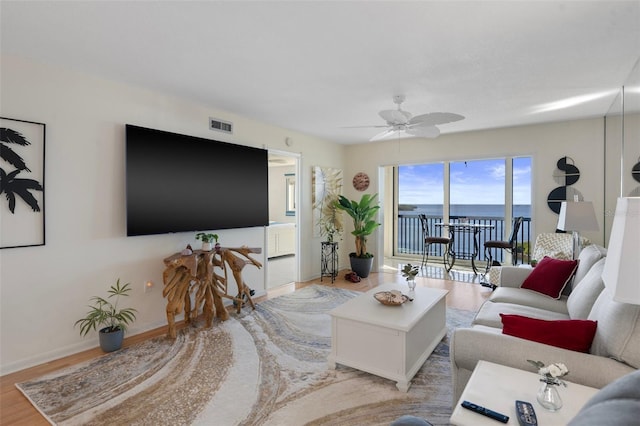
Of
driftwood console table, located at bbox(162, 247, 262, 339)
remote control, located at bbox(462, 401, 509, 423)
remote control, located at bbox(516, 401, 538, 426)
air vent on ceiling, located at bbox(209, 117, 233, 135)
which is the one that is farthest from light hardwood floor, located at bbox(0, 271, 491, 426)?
remote control, located at bbox(516, 401, 538, 426)

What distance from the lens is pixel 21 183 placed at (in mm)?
2559

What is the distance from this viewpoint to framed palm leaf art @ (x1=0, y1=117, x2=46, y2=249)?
2.49m

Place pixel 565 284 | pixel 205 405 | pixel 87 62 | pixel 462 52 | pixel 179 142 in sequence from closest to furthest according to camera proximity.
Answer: pixel 205 405
pixel 462 52
pixel 87 62
pixel 565 284
pixel 179 142

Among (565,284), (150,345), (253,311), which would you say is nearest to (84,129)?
(150,345)

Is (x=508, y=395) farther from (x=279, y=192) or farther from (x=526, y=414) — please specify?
(x=279, y=192)

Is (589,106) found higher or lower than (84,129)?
higher

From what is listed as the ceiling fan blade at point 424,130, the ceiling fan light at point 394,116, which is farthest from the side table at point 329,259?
the ceiling fan light at point 394,116

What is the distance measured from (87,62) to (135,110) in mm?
609

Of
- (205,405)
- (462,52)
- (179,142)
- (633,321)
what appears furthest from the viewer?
(179,142)

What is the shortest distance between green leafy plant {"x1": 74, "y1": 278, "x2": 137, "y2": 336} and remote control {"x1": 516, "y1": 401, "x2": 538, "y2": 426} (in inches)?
120

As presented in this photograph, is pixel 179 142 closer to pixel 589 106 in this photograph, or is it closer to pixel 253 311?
pixel 253 311

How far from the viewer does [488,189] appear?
21.0 feet

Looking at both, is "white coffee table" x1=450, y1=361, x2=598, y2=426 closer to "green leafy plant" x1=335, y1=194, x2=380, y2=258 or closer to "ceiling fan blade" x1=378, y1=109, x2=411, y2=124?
"ceiling fan blade" x1=378, y1=109, x2=411, y2=124

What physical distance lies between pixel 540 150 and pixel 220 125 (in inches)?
178
